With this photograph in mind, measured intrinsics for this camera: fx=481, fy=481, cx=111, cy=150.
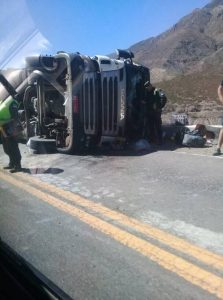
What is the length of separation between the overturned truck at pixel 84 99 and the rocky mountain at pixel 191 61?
3.49 meters

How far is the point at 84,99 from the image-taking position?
10516 mm

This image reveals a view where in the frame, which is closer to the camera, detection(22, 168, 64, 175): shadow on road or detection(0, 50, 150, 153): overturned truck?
detection(22, 168, 64, 175): shadow on road

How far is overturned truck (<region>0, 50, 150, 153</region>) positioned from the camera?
10.4 metres

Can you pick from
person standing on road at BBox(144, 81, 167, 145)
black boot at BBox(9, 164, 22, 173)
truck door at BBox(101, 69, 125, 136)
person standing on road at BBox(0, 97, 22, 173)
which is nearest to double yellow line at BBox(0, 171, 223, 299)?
black boot at BBox(9, 164, 22, 173)

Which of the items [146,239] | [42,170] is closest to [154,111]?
[42,170]

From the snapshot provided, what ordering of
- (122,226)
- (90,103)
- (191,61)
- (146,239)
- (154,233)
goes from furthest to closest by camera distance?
(191,61), (90,103), (122,226), (154,233), (146,239)

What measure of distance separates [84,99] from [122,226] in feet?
19.4

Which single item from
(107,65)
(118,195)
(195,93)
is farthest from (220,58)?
(118,195)

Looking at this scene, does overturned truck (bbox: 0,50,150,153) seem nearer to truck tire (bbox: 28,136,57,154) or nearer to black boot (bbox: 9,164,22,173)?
truck tire (bbox: 28,136,57,154)

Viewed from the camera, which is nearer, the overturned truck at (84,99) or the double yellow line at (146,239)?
the double yellow line at (146,239)

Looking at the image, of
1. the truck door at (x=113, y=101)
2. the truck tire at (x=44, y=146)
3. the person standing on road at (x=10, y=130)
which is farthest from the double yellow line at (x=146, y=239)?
the truck door at (x=113, y=101)

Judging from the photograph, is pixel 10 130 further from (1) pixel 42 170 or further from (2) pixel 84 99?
(2) pixel 84 99

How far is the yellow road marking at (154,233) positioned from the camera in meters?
3.94

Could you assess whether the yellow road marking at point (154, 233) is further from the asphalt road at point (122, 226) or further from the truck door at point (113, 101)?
the truck door at point (113, 101)
